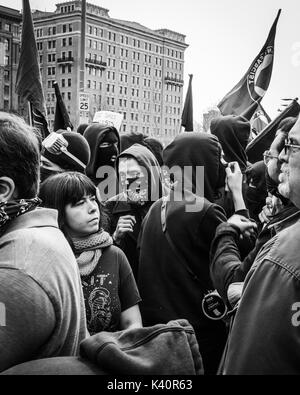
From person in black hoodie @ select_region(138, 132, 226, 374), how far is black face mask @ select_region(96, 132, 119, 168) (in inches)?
80.4

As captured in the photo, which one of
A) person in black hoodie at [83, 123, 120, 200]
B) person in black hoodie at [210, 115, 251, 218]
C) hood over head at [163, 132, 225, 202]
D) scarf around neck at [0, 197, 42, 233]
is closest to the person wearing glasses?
scarf around neck at [0, 197, 42, 233]

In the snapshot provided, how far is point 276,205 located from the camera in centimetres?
298

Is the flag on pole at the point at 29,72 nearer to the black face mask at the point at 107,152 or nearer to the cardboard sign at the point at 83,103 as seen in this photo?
the black face mask at the point at 107,152

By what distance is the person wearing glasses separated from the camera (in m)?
1.64

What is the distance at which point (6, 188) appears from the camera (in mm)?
1943

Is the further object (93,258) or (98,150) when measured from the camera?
(98,150)

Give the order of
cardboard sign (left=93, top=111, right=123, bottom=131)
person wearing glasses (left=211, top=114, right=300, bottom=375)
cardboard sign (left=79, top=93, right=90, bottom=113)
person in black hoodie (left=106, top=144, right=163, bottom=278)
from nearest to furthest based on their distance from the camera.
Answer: person wearing glasses (left=211, top=114, right=300, bottom=375)
person in black hoodie (left=106, top=144, right=163, bottom=278)
cardboard sign (left=93, top=111, right=123, bottom=131)
cardboard sign (left=79, top=93, right=90, bottom=113)

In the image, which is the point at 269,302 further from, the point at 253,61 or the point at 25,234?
the point at 253,61

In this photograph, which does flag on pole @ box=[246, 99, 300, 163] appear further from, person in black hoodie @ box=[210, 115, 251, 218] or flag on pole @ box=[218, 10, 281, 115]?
flag on pole @ box=[218, 10, 281, 115]

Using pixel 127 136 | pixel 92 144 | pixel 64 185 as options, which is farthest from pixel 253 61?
pixel 64 185

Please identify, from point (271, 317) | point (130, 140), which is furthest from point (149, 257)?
point (130, 140)

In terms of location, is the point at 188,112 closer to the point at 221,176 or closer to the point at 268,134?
the point at 268,134

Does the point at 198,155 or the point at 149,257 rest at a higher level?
the point at 198,155

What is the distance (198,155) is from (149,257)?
743 mm
